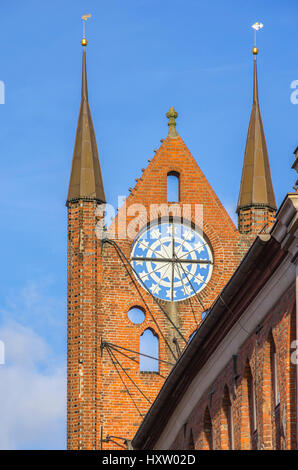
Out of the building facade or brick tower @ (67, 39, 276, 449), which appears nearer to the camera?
the building facade

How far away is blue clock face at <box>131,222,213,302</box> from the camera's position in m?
58.8

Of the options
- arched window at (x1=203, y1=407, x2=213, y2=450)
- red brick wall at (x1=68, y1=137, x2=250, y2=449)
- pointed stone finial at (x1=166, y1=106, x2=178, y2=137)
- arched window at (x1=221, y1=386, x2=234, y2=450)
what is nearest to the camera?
arched window at (x1=221, y1=386, x2=234, y2=450)

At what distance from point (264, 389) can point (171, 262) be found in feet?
82.7

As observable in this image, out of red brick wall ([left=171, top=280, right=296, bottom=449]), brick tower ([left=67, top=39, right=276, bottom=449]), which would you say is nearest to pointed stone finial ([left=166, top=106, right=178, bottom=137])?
brick tower ([left=67, top=39, right=276, bottom=449])

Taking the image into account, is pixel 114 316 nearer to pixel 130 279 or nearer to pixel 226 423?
pixel 130 279

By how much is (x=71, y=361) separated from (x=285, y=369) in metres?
25.8

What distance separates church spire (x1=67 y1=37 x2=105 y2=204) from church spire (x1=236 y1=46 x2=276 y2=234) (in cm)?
461

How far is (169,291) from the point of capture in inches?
2317

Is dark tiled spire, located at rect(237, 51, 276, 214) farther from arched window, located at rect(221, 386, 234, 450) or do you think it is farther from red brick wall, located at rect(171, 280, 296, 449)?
arched window, located at rect(221, 386, 234, 450)

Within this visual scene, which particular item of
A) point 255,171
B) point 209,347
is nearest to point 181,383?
point 209,347

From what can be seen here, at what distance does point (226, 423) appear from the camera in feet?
125

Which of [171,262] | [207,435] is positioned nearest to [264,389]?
[207,435]

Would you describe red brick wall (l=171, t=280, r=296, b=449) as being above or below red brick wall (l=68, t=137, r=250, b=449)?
below
